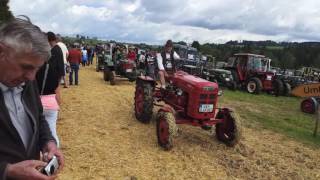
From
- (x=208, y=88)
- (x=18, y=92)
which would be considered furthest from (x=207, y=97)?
(x=18, y=92)

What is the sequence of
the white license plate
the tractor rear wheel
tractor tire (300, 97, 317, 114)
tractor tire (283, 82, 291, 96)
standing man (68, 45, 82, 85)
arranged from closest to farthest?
1. the white license plate
2. tractor tire (300, 97, 317, 114)
3. standing man (68, 45, 82, 85)
4. the tractor rear wheel
5. tractor tire (283, 82, 291, 96)

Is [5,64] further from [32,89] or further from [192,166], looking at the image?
[192,166]

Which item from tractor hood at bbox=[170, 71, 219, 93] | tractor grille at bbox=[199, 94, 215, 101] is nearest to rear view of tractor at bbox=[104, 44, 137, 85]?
tractor hood at bbox=[170, 71, 219, 93]

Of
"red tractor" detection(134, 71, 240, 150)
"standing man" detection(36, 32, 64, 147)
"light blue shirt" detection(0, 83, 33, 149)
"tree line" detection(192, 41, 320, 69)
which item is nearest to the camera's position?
"light blue shirt" detection(0, 83, 33, 149)

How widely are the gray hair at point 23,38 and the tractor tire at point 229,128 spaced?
6310 millimetres

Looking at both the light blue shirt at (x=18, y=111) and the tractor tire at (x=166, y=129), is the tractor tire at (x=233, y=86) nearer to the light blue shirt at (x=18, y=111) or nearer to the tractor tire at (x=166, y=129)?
the tractor tire at (x=166, y=129)

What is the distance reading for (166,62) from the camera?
9.36 meters

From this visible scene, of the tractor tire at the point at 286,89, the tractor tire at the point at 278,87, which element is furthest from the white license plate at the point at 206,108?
the tractor tire at the point at 286,89

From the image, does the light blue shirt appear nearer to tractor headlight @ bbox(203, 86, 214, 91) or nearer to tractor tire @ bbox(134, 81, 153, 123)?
tractor headlight @ bbox(203, 86, 214, 91)

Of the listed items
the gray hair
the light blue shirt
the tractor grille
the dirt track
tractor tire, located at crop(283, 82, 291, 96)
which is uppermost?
the gray hair

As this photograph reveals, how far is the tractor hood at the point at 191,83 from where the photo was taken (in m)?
8.04

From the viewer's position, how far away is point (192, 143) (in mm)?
8086

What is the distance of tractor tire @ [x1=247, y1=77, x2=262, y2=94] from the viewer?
1997 cm

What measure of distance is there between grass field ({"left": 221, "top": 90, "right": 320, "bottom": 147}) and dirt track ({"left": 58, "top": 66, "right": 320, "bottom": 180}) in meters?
0.70
